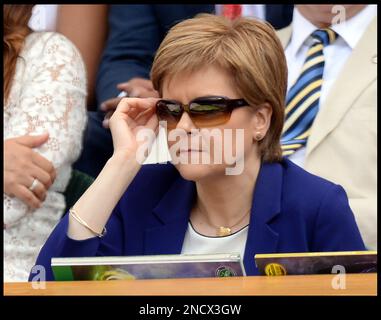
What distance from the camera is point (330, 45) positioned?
2906 millimetres

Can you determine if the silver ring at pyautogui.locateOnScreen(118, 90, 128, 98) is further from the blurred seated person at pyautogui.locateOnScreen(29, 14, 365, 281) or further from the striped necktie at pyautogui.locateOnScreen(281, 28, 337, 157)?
the blurred seated person at pyautogui.locateOnScreen(29, 14, 365, 281)

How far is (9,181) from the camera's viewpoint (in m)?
2.68

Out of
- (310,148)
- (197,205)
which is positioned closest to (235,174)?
(197,205)

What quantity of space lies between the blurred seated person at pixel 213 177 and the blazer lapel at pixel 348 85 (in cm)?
51

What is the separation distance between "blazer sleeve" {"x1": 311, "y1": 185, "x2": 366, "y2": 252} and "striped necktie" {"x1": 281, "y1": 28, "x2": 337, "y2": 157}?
26.2 inches

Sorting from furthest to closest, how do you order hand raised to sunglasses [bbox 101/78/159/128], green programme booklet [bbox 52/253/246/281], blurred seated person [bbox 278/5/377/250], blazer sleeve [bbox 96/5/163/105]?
blazer sleeve [bbox 96/5/163/105] → hand raised to sunglasses [bbox 101/78/159/128] → blurred seated person [bbox 278/5/377/250] → green programme booklet [bbox 52/253/246/281]

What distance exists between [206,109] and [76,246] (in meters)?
0.47

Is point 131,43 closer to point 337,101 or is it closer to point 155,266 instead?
point 337,101

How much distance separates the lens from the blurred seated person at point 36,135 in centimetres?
268

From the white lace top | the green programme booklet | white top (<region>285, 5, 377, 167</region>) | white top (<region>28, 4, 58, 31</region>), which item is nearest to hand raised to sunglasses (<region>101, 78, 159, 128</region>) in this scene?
the white lace top

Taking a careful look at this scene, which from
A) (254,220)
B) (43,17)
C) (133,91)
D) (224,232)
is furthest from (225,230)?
(43,17)

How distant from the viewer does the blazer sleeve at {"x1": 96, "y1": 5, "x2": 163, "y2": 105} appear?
3266 mm
